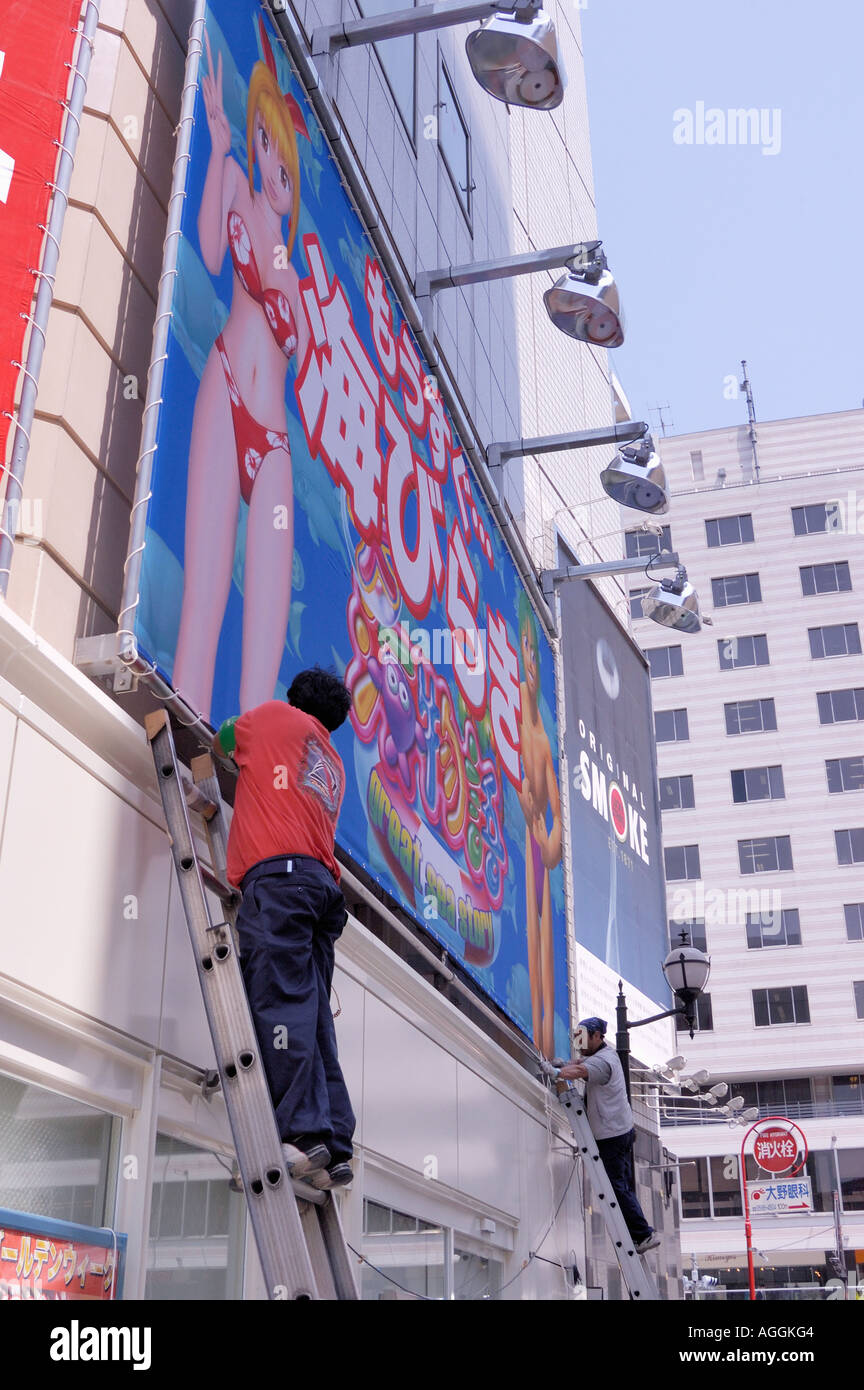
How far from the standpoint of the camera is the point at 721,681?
177ft

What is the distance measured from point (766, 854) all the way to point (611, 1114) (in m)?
40.3

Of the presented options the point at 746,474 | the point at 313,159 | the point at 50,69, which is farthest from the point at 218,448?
the point at 746,474

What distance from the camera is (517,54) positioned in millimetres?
8781

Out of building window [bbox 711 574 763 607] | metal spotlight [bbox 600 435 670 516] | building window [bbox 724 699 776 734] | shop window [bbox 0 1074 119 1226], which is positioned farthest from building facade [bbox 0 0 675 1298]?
building window [bbox 711 574 763 607]

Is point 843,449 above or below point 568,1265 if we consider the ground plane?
above

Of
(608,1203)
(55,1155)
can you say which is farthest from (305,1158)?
(608,1203)

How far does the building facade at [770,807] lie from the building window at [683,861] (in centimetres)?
7

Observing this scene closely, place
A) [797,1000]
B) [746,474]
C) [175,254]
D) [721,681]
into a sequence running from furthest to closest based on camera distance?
[746,474]
[721,681]
[797,1000]
[175,254]

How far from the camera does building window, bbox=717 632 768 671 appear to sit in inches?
2124

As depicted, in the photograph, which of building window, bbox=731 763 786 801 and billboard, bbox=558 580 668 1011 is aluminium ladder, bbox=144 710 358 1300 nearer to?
billboard, bbox=558 580 668 1011

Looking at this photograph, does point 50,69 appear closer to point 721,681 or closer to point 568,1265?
point 568,1265

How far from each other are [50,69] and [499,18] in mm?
4277

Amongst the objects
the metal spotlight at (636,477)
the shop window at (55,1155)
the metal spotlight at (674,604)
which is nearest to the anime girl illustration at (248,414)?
the shop window at (55,1155)

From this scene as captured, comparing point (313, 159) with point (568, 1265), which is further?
point (568, 1265)
